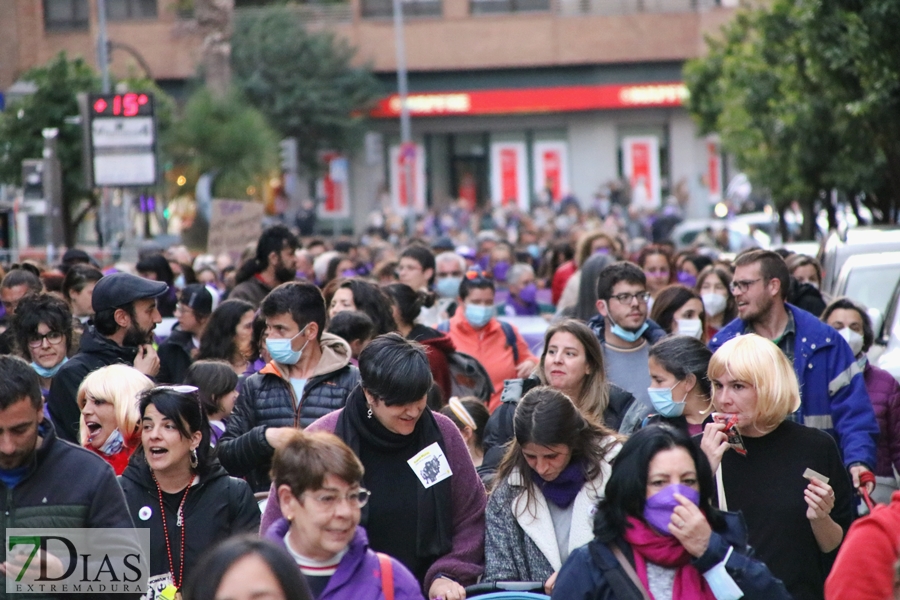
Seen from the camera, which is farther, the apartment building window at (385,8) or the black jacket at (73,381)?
the apartment building window at (385,8)

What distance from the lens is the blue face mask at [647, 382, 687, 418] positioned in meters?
6.37

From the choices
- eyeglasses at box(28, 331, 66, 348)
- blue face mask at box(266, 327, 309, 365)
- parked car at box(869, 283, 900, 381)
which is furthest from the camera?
parked car at box(869, 283, 900, 381)

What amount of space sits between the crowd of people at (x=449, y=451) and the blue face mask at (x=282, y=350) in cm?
3

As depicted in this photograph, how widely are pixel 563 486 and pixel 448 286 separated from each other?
25.2ft

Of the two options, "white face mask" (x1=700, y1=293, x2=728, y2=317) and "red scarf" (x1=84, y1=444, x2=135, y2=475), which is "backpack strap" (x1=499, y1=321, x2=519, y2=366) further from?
"red scarf" (x1=84, y1=444, x2=135, y2=475)

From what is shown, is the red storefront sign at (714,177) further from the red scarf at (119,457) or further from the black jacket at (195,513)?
the black jacket at (195,513)

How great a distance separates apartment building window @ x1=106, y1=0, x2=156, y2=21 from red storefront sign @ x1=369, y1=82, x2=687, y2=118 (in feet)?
29.9

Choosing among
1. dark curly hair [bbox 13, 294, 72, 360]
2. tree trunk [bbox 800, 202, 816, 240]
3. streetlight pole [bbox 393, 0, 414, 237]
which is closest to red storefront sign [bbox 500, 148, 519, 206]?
streetlight pole [bbox 393, 0, 414, 237]

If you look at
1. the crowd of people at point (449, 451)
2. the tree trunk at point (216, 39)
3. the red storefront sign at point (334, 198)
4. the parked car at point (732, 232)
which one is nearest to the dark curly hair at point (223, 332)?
the crowd of people at point (449, 451)

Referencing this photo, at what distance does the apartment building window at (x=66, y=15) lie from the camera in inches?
1941

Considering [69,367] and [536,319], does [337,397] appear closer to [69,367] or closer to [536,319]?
[69,367]

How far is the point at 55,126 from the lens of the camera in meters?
28.4

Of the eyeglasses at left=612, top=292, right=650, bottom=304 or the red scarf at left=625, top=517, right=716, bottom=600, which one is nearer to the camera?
Result: the red scarf at left=625, top=517, right=716, bottom=600

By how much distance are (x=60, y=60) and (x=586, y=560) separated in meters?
26.8
